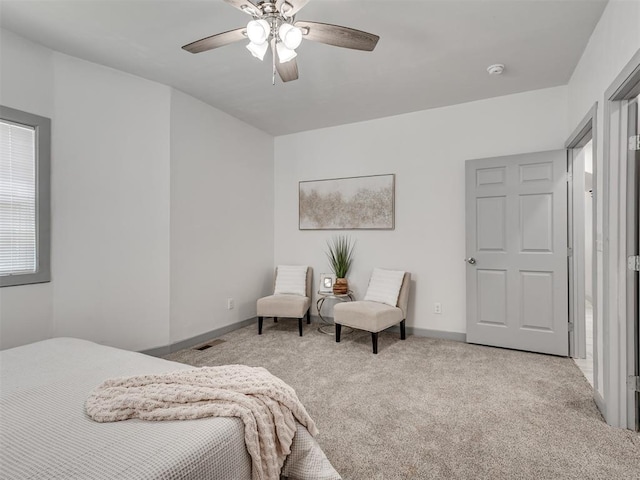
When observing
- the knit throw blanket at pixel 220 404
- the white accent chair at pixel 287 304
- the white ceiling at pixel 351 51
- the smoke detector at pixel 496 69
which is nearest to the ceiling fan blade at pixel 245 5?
the white ceiling at pixel 351 51

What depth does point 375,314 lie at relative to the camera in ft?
11.0

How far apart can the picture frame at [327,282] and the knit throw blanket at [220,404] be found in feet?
9.13

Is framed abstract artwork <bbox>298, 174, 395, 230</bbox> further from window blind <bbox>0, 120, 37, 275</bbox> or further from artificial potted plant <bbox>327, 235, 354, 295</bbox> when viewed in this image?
window blind <bbox>0, 120, 37, 275</bbox>

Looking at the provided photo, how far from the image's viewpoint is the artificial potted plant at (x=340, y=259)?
411 centimetres

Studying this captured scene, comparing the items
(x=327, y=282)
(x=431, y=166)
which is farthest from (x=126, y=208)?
(x=431, y=166)

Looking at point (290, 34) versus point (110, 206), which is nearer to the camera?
point (290, 34)

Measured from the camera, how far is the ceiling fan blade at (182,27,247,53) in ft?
6.18

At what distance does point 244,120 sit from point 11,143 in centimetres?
242

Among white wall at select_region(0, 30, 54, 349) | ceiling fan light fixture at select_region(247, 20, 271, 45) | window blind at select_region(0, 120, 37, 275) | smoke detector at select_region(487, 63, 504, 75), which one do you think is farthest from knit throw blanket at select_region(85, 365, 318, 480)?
smoke detector at select_region(487, 63, 504, 75)

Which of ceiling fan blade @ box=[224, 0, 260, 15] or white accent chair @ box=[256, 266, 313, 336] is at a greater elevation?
ceiling fan blade @ box=[224, 0, 260, 15]

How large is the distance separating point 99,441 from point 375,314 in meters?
2.62

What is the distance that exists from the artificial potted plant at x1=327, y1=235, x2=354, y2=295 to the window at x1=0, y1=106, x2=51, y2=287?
2.79 m

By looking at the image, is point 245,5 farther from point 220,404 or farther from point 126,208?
point 126,208

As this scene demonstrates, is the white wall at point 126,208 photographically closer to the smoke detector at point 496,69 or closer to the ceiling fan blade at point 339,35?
the ceiling fan blade at point 339,35
